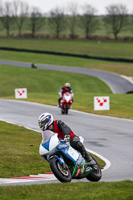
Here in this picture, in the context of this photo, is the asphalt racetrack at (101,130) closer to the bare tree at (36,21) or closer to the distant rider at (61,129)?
the distant rider at (61,129)

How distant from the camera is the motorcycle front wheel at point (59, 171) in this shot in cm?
875

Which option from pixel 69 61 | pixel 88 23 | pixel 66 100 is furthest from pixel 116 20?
pixel 66 100

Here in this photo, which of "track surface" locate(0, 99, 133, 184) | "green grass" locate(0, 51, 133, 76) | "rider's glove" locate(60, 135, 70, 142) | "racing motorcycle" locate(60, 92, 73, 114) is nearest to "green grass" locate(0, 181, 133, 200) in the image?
"rider's glove" locate(60, 135, 70, 142)

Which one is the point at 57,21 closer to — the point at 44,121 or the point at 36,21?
the point at 36,21

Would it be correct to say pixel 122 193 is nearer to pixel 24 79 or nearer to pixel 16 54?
pixel 24 79

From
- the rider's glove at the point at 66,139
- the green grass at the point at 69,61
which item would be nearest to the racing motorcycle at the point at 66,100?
the rider's glove at the point at 66,139

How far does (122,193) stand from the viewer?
7676mm

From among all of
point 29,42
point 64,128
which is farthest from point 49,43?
point 64,128

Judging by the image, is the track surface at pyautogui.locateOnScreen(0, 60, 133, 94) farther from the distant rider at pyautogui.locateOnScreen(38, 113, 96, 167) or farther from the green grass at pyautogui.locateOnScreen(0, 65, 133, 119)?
the distant rider at pyautogui.locateOnScreen(38, 113, 96, 167)

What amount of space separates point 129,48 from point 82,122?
69.4m

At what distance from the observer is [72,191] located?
26.2ft

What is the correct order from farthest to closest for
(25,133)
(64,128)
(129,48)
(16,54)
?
(129,48) → (16,54) → (25,133) → (64,128)

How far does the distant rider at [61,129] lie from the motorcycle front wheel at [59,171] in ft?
1.80

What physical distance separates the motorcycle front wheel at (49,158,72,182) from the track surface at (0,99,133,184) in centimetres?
119
